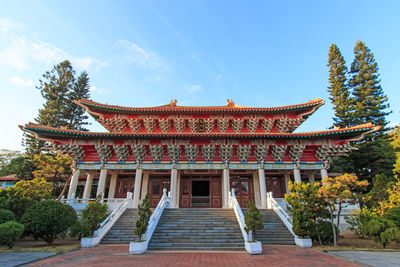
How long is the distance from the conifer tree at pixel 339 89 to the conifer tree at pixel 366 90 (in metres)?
0.69

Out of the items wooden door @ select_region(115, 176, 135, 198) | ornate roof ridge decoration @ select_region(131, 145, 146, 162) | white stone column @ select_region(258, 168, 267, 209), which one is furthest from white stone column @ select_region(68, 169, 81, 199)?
white stone column @ select_region(258, 168, 267, 209)

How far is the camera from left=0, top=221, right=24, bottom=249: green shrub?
7707mm

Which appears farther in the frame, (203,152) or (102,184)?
(203,152)

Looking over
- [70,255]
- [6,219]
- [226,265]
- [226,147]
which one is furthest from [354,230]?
[6,219]

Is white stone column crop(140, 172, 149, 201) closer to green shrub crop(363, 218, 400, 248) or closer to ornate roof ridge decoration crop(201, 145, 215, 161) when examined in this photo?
ornate roof ridge decoration crop(201, 145, 215, 161)

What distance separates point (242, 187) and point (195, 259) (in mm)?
9879

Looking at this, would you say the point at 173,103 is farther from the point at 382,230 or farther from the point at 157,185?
the point at 382,230

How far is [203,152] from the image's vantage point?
47.2ft

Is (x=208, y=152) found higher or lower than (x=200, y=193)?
higher

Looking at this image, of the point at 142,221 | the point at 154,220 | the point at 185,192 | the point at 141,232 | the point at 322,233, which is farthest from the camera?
the point at 185,192

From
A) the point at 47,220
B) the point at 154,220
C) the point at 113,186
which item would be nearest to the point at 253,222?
the point at 154,220

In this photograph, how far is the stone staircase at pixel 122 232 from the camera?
9367mm

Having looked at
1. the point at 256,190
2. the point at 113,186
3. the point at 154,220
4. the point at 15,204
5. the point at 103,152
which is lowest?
the point at 154,220

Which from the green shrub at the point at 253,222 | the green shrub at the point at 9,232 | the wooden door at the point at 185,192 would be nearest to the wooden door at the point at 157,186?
the wooden door at the point at 185,192
